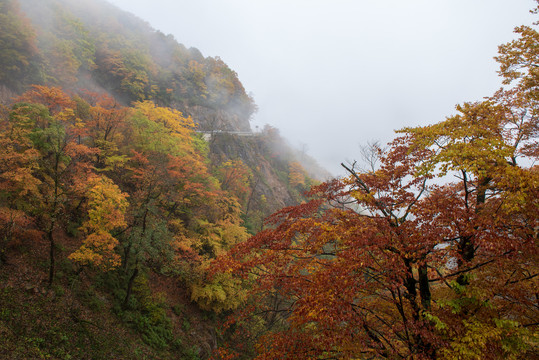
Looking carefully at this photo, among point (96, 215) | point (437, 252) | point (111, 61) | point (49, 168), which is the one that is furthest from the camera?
point (111, 61)

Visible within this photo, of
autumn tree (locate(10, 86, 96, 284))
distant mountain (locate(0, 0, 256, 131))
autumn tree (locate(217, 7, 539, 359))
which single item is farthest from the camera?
distant mountain (locate(0, 0, 256, 131))

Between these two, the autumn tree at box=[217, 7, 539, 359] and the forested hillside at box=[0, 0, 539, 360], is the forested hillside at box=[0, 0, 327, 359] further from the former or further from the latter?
the autumn tree at box=[217, 7, 539, 359]

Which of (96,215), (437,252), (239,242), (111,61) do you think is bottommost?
(96,215)

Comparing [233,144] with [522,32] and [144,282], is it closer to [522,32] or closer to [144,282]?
[144,282]

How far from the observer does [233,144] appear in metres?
43.3

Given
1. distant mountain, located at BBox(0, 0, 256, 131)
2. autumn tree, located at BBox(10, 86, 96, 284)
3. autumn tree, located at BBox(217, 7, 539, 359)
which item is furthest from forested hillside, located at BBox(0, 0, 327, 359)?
autumn tree, located at BBox(217, 7, 539, 359)

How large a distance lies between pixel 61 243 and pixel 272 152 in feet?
140

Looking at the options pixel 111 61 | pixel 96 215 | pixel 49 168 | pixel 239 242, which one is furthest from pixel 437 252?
pixel 111 61

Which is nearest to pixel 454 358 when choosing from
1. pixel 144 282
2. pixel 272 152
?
pixel 144 282

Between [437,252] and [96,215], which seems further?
[96,215]

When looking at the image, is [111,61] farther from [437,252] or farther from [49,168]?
[437,252]

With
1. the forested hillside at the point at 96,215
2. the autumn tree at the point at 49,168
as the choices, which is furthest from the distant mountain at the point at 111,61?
the autumn tree at the point at 49,168

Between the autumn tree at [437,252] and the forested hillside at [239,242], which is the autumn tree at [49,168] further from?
the autumn tree at [437,252]

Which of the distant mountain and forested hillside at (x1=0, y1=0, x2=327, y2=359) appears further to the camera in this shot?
the distant mountain
